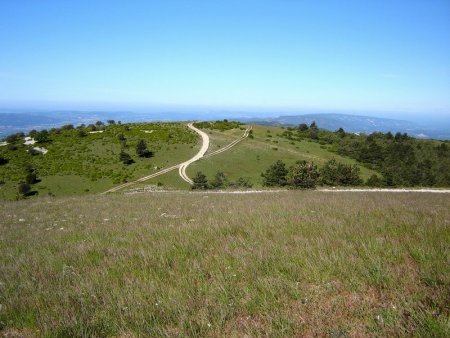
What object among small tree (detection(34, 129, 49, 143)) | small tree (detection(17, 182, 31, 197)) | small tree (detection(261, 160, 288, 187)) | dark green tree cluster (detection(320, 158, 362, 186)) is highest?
small tree (detection(34, 129, 49, 143))

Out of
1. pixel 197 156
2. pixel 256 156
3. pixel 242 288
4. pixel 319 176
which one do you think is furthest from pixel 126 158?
pixel 242 288

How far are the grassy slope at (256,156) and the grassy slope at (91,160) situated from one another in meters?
8.48

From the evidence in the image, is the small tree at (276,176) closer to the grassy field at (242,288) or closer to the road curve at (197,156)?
Answer: the road curve at (197,156)

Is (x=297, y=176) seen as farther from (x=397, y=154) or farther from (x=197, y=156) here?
(x=397, y=154)

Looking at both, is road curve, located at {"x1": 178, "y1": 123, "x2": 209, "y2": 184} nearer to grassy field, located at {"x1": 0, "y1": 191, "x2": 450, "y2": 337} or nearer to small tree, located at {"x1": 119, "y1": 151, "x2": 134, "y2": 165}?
small tree, located at {"x1": 119, "y1": 151, "x2": 134, "y2": 165}

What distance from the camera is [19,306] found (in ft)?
12.0

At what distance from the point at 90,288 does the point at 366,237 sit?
15.0ft

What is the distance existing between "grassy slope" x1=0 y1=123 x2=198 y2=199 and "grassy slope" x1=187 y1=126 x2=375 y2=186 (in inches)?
334

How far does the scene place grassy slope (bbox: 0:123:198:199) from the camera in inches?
2340

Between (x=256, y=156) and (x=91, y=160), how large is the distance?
127 ft

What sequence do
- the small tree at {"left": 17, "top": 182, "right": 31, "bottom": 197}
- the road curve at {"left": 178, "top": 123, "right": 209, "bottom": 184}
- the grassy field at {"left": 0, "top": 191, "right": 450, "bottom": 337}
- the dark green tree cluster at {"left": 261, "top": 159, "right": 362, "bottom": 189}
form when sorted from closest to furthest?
the grassy field at {"left": 0, "top": 191, "right": 450, "bottom": 337} → the dark green tree cluster at {"left": 261, "top": 159, "right": 362, "bottom": 189} → the small tree at {"left": 17, "top": 182, "right": 31, "bottom": 197} → the road curve at {"left": 178, "top": 123, "right": 209, "bottom": 184}

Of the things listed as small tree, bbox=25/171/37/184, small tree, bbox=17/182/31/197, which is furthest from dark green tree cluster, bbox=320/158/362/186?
small tree, bbox=25/171/37/184

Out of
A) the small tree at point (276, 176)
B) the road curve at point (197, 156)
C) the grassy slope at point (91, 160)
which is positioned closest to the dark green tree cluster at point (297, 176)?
the small tree at point (276, 176)

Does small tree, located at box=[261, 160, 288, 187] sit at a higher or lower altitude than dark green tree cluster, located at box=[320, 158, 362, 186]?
lower
